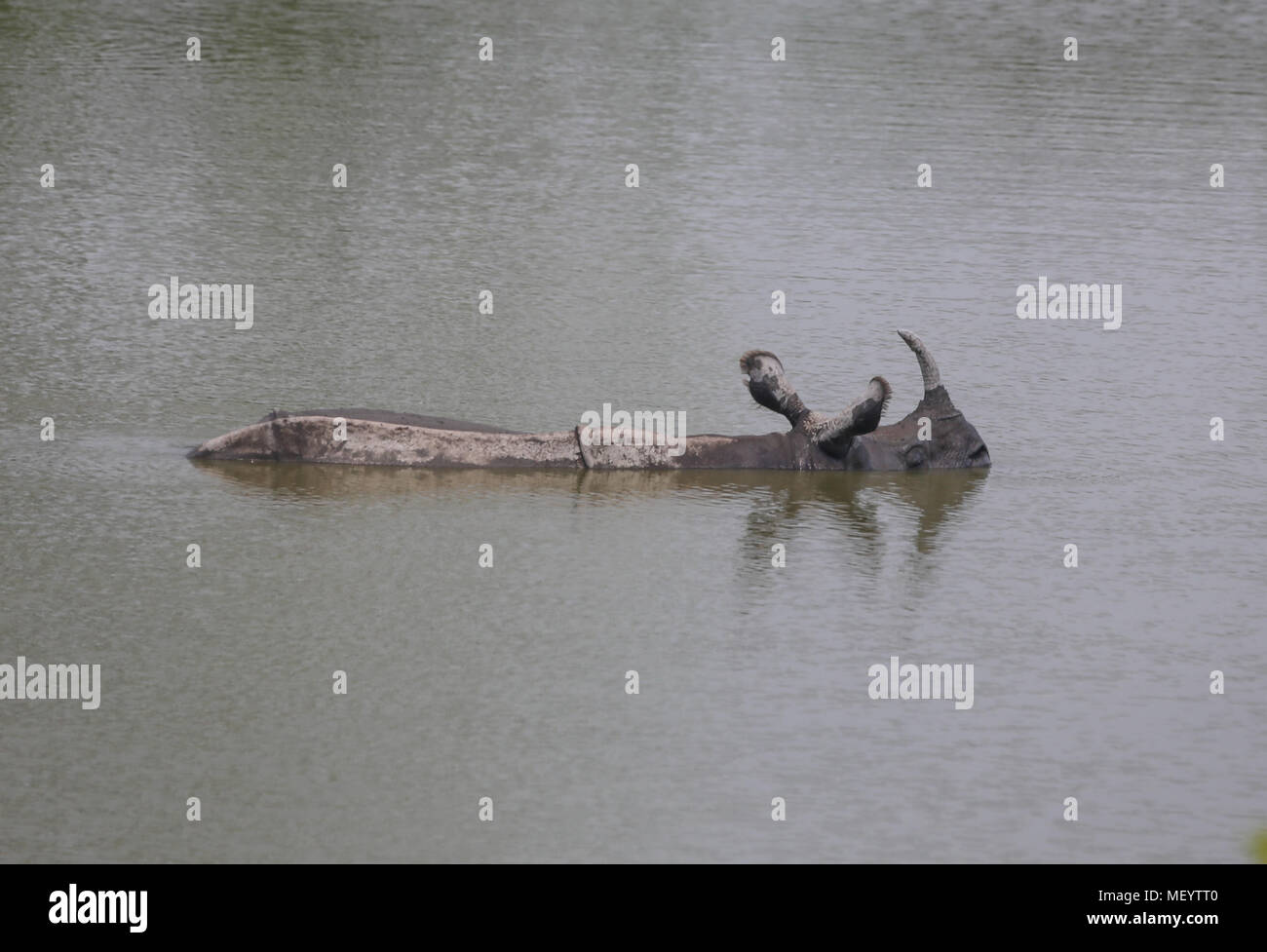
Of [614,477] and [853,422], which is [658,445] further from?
[853,422]

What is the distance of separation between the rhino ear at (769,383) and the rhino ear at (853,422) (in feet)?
0.87

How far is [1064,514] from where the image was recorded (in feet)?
50.1

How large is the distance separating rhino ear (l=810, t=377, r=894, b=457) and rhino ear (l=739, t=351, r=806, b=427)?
0.26m

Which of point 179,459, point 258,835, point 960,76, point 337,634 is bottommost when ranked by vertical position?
point 258,835

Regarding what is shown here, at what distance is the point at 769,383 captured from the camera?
15586 millimetres

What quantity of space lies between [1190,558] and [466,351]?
22.5 feet

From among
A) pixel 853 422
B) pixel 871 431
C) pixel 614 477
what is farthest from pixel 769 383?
pixel 614 477

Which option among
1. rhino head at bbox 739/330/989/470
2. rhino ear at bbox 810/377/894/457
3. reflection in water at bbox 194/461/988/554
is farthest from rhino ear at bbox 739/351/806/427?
reflection in water at bbox 194/461/988/554

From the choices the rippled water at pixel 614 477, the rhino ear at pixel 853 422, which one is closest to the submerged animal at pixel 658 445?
the rhino ear at pixel 853 422

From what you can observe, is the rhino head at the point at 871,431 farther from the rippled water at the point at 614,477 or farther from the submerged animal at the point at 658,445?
the rippled water at the point at 614,477

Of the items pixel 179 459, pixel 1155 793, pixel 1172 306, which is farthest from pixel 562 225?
pixel 1155 793

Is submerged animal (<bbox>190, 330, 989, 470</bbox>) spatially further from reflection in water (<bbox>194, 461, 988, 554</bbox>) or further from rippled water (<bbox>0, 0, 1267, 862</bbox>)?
rippled water (<bbox>0, 0, 1267, 862</bbox>)

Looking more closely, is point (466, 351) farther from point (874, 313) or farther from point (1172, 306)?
point (1172, 306)

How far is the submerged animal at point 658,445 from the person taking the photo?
15398mm
